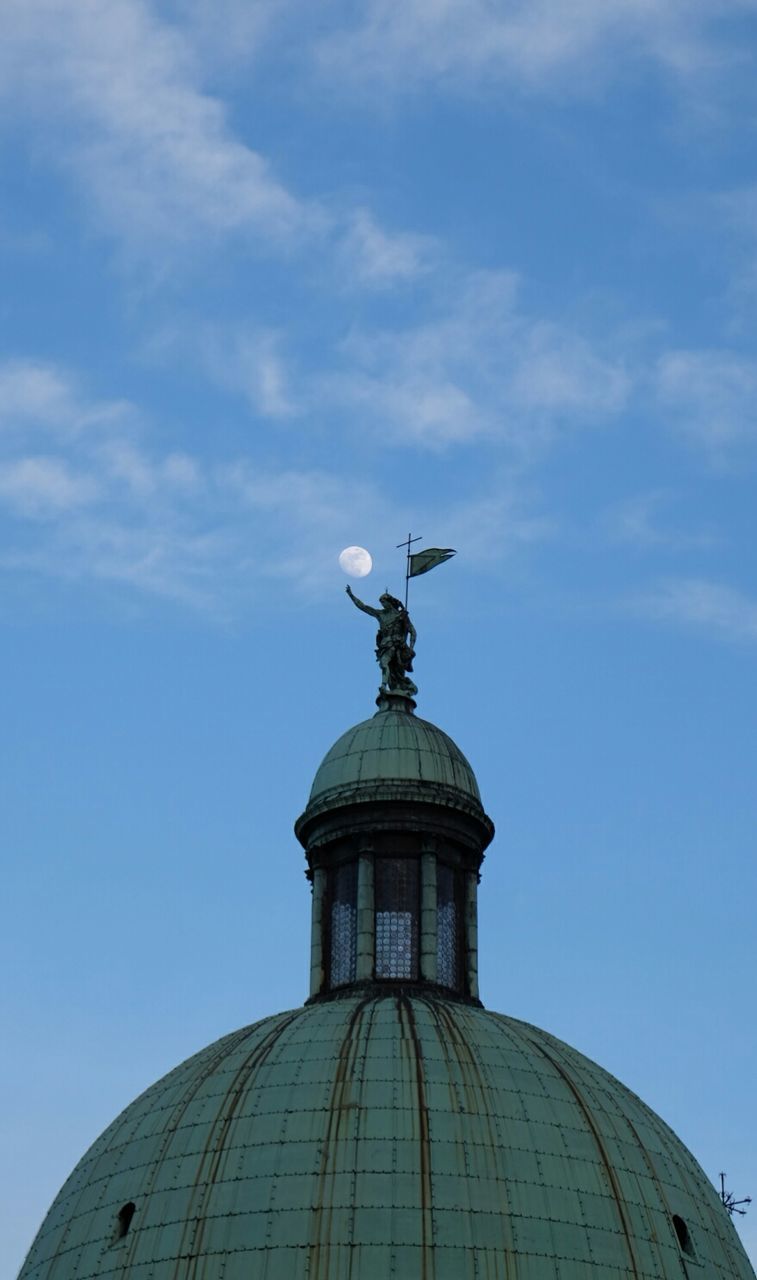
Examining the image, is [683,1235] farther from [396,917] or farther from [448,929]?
[396,917]

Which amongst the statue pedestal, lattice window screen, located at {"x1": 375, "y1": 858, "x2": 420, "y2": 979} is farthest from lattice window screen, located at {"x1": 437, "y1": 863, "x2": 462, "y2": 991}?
the statue pedestal

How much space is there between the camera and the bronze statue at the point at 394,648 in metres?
63.6

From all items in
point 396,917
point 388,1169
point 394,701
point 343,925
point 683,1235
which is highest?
point 394,701

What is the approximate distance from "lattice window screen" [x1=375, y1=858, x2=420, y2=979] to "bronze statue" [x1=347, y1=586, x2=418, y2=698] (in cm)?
691

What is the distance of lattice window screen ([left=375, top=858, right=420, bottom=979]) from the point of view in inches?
2231

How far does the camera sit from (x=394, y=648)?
6362 centimetres

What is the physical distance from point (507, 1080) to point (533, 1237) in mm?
5061

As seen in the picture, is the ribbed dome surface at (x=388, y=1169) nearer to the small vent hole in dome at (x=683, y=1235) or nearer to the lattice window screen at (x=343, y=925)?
the small vent hole in dome at (x=683, y=1235)

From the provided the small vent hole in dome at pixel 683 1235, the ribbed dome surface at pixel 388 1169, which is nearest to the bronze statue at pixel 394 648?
the ribbed dome surface at pixel 388 1169

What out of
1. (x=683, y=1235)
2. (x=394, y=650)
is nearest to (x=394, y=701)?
(x=394, y=650)

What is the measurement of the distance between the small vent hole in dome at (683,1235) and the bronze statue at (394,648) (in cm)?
2025

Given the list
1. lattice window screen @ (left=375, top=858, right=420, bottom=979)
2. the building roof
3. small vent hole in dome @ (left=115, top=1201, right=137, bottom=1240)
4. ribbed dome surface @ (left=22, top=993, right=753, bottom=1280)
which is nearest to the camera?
ribbed dome surface @ (left=22, top=993, right=753, bottom=1280)

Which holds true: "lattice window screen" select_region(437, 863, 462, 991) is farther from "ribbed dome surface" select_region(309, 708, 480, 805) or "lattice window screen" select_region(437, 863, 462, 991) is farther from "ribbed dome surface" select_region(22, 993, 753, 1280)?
"ribbed dome surface" select_region(22, 993, 753, 1280)

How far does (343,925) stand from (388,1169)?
13644 mm
